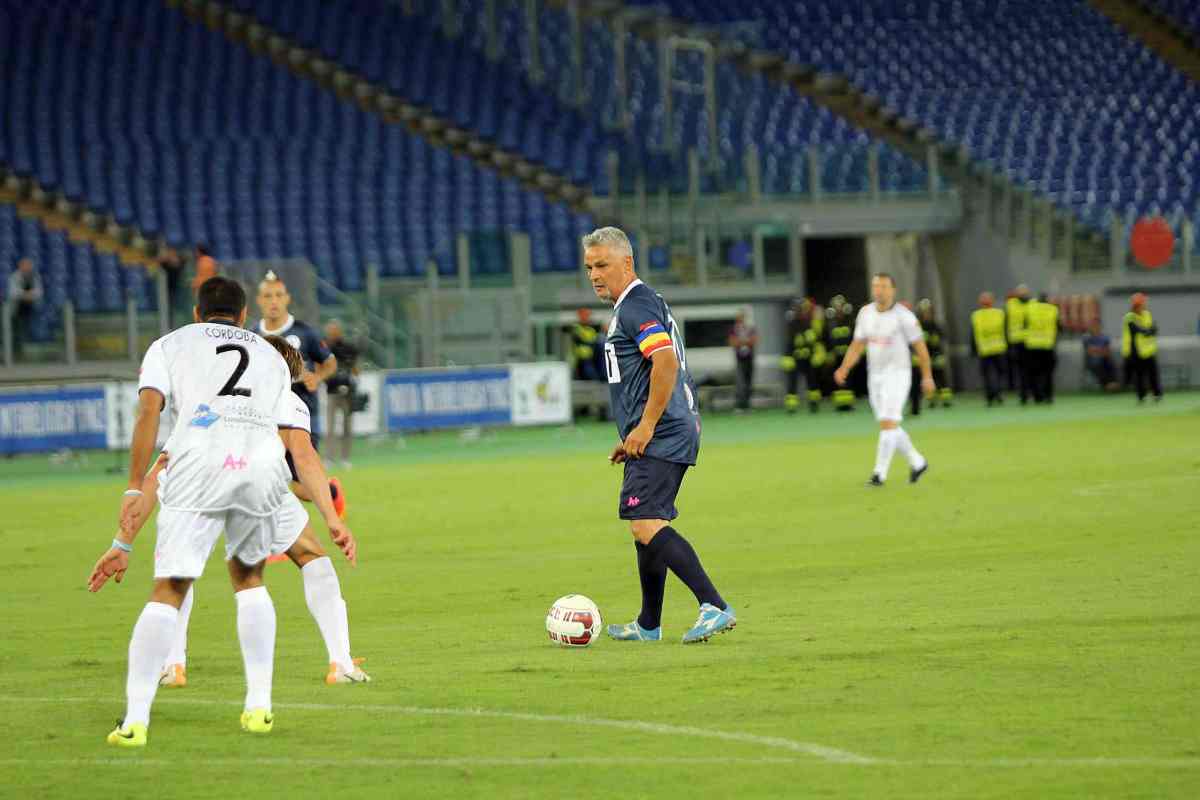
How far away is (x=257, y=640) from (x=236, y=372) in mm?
1064

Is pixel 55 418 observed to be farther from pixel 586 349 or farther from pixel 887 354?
pixel 887 354

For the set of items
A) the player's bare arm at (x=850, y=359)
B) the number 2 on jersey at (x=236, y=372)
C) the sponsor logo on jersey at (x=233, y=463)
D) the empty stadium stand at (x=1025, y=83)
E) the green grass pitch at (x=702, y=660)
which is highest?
the empty stadium stand at (x=1025, y=83)

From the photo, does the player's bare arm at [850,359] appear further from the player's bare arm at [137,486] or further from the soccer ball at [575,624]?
the player's bare arm at [137,486]

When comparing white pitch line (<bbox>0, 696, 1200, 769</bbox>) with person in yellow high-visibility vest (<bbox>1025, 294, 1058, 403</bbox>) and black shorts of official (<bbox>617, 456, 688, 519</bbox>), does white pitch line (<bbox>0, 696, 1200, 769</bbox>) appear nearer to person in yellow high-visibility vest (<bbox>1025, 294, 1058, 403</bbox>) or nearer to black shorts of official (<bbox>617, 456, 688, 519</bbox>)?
black shorts of official (<bbox>617, 456, 688, 519</bbox>)

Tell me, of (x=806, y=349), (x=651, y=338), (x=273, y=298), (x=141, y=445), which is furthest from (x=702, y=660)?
(x=806, y=349)

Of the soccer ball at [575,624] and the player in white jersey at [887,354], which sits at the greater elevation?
the player in white jersey at [887,354]

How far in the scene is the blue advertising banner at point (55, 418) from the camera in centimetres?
2831

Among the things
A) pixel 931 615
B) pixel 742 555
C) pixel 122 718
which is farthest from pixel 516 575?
pixel 122 718

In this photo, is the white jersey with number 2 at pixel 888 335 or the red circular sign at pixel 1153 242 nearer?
the white jersey with number 2 at pixel 888 335

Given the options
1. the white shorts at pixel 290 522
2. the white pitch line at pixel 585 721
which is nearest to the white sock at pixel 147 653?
the white pitch line at pixel 585 721

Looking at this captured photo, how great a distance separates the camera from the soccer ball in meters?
10.2

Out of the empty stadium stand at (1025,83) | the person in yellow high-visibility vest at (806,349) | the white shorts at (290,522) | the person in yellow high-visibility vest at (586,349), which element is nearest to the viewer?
the white shorts at (290,522)

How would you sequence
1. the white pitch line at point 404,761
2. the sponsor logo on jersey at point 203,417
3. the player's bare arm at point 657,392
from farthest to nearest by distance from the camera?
1. the player's bare arm at point 657,392
2. the sponsor logo on jersey at point 203,417
3. the white pitch line at point 404,761

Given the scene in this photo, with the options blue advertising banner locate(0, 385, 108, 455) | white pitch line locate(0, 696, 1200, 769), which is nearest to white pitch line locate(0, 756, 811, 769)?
white pitch line locate(0, 696, 1200, 769)
